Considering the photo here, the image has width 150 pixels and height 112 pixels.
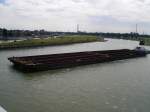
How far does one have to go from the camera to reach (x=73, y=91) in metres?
13.1

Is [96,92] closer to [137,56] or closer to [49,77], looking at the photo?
[49,77]

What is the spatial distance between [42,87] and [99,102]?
3956 mm

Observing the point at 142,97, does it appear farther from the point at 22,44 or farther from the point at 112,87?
the point at 22,44

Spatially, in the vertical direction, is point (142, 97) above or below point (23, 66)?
below

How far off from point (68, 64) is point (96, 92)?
7.81m

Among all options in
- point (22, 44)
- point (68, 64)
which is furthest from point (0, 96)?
point (22, 44)

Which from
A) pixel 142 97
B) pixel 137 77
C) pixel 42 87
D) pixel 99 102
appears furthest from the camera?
pixel 137 77

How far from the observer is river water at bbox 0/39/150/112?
1072cm

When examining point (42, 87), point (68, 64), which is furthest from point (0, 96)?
point (68, 64)

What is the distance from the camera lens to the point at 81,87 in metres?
14.0

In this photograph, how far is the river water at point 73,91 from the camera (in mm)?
10719

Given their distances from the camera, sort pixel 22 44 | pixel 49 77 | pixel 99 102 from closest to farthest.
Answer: pixel 99 102 → pixel 49 77 → pixel 22 44

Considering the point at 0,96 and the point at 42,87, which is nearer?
the point at 0,96

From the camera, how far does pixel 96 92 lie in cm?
1312
